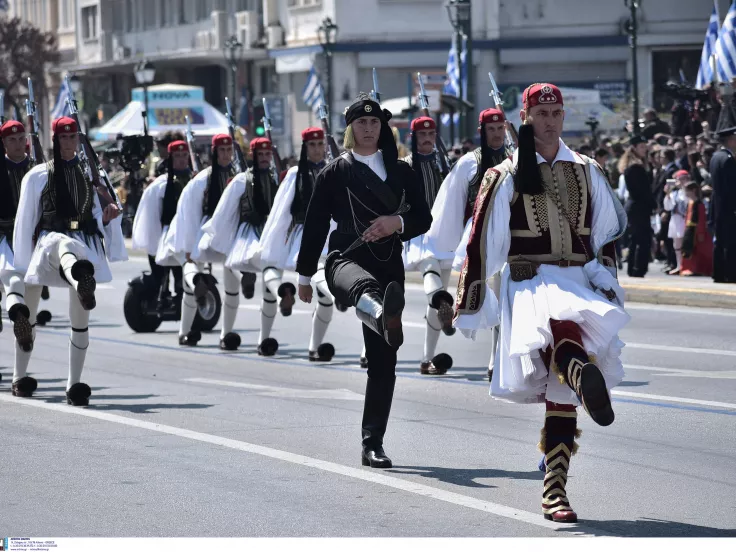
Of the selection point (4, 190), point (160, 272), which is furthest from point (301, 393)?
point (160, 272)

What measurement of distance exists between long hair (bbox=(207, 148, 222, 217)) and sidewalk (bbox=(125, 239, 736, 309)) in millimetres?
6093

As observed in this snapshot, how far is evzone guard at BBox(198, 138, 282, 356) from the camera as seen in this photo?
1606 cm

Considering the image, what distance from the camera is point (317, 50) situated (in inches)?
2050

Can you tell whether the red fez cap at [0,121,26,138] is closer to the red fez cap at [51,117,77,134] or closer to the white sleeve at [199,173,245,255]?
the red fez cap at [51,117,77,134]

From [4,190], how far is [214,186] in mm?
3943

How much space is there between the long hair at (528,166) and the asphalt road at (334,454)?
57.9 inches

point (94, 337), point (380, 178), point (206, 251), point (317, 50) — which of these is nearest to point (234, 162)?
point (206, 251)

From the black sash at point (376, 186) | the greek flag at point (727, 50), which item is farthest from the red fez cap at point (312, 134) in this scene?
the greek flag at point (727, 50)

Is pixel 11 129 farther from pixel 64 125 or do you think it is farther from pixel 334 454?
pixel 334 454

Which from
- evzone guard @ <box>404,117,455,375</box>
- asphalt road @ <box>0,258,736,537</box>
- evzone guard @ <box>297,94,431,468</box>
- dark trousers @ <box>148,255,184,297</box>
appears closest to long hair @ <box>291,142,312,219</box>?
evzone guard @ <box>404,117,455,375</box>

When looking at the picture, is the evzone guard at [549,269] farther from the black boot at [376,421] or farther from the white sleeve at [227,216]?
the white sleeve at [227,216]

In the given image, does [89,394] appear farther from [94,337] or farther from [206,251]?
[94,337]

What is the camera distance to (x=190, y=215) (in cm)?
1677

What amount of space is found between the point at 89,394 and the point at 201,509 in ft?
13.8
